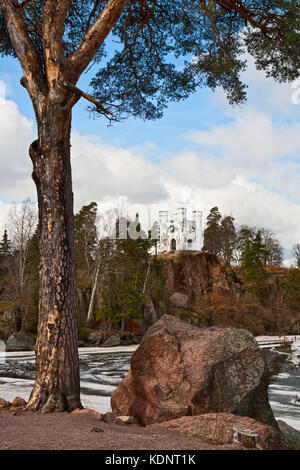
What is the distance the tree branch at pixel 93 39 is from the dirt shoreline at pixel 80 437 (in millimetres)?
5483

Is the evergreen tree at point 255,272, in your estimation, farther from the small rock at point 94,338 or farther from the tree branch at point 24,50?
the tree branch at point 24,50

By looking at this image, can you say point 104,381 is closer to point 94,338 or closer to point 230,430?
point 230,430

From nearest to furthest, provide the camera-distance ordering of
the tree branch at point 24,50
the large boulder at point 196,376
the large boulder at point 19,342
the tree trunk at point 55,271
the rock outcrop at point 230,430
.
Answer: the rock outcrop at point 230,430, the large boulder at point 196,376, the tree trunk at point 55,271, the tree branch at point 24,50, the large boulder at point 19,342

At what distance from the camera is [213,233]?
236 ft

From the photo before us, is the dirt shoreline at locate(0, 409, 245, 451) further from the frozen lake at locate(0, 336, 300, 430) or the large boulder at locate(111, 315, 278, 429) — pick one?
the frozen lake at locate(0, 336, 300, 430)

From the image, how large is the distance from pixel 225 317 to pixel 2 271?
2455 cm

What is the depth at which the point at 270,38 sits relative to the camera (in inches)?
412

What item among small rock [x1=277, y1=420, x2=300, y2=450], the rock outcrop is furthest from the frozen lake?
the rock outcrop

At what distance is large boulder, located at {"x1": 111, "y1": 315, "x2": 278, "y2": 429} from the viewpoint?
5.77 m

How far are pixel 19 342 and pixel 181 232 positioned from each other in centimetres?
5608

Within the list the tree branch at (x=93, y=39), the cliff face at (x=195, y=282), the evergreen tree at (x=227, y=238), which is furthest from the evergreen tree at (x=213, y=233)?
the tree branch at (x=93, y=39)

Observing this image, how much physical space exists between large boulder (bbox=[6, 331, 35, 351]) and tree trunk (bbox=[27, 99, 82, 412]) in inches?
764

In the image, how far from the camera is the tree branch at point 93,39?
7.46 meters

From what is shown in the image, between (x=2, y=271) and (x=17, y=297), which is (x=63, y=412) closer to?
(x=17, y=297)
